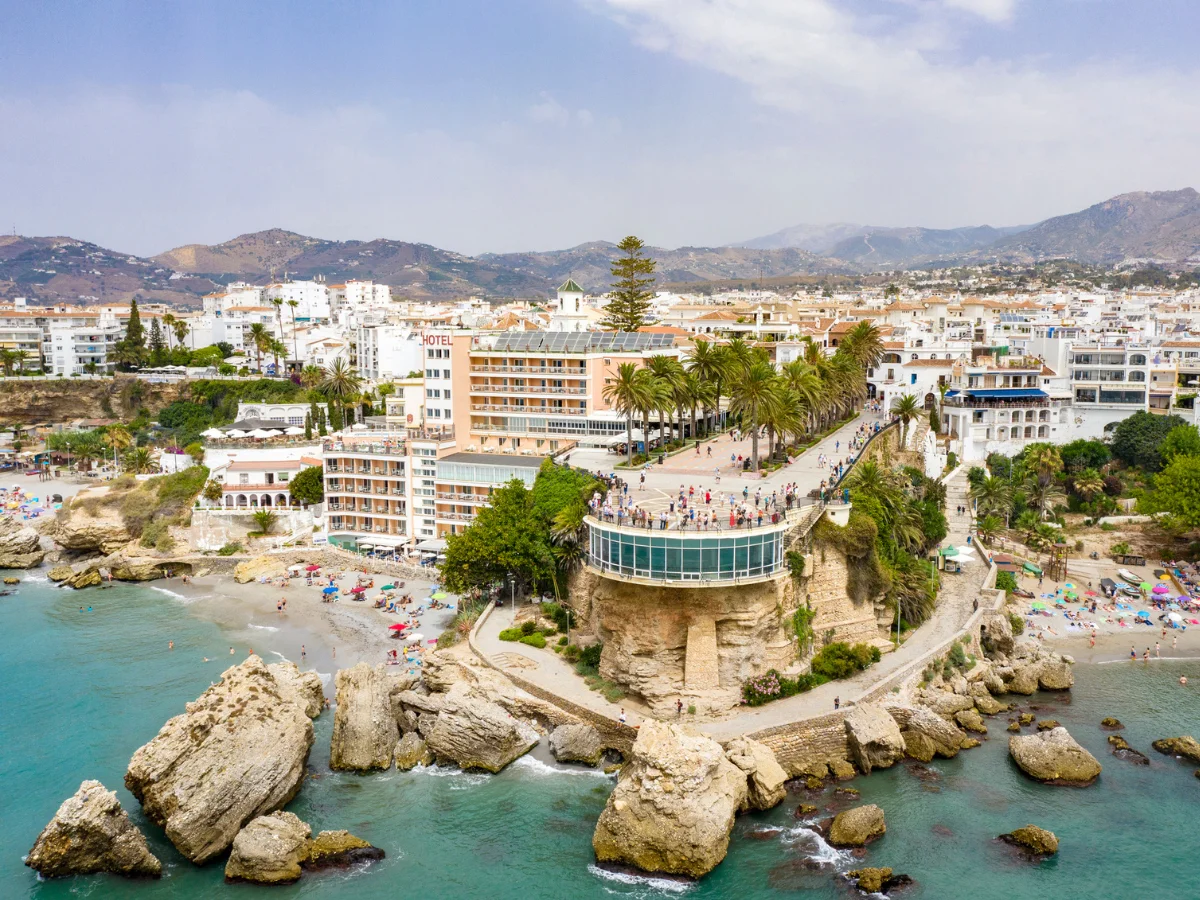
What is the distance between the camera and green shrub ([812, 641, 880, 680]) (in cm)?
3391

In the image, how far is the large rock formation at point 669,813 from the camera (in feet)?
83.5

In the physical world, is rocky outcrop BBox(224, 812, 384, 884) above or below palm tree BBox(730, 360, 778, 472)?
below

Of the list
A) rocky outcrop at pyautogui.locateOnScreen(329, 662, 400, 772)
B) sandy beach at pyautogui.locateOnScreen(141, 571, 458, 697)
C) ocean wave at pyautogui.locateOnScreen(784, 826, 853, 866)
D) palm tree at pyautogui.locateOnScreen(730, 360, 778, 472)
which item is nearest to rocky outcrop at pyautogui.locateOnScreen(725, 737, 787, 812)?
ocean wave at pyautogui.locateOnScreen(784, 826, 853, 866)

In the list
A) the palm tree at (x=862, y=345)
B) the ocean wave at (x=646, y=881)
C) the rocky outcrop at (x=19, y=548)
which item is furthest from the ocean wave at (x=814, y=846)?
the rocky outcrop at (x=19, y=548)

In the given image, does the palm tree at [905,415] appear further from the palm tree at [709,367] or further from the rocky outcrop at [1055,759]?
the rocky outcrop at [1055,759]

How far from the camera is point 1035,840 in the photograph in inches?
1027

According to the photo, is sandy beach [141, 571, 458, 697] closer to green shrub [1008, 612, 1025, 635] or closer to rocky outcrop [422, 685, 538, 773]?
rocky outcrop [422, 685, 538, 773]

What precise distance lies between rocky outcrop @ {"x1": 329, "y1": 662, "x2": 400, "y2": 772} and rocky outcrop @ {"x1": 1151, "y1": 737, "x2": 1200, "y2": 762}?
25.5 metres

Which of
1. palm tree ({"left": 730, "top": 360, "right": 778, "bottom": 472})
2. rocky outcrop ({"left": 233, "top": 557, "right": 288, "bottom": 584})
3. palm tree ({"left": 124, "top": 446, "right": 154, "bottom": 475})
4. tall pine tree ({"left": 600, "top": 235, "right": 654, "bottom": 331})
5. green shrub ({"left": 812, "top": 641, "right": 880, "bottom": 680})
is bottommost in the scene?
rocky outcrop ({"left": 233, "top": 557, "right": 288, "bottom": 584})

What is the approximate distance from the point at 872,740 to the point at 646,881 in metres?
9.26

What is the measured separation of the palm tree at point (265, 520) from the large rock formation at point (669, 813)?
36.7 meters

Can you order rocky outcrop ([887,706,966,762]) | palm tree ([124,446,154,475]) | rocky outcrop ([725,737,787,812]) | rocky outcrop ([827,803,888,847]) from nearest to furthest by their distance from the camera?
rocky outcrop ([827,803,888,847])
rocky outcrop ([725,737,787,812])
rocky outcrop ([887,706,966,762])
palm tree ([124,446,154,475])

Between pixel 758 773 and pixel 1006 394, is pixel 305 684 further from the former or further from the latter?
pixel 1006 394

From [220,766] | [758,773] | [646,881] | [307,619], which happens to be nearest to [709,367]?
[307,619]
